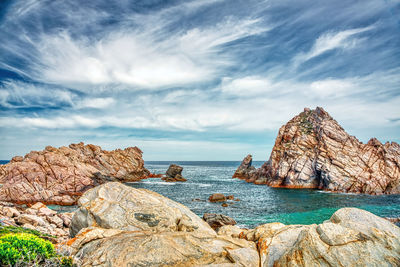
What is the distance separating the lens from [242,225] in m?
35.4

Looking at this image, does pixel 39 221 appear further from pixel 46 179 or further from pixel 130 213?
pixel 46 179

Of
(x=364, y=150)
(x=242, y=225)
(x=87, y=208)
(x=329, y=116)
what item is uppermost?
(x=329, y=116)

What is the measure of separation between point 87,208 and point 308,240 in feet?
42.0

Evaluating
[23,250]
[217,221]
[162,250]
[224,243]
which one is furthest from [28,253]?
[217,221]

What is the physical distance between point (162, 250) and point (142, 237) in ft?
4.86

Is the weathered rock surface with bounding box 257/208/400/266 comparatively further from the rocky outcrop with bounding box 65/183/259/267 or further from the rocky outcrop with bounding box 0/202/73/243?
the rocky outcrop with bounding box 0/202/73/243

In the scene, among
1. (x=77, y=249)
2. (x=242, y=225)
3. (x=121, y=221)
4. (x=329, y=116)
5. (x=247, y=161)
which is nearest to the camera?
(x=77, y=249)

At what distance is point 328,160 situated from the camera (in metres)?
74.9

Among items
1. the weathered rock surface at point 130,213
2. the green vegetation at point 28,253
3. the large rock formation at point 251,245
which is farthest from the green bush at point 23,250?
the weathered rock surface at point 130,213

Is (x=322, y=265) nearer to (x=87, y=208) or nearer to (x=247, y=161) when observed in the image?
(x=87, y=208)

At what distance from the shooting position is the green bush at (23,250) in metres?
8.65

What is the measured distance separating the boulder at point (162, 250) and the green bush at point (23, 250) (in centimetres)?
149

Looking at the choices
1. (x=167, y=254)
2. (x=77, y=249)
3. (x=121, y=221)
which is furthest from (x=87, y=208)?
(x=167, y=254)

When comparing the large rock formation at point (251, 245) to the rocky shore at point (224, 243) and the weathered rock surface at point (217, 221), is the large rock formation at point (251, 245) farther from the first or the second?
the weathered rock surface at point (217, 221)
